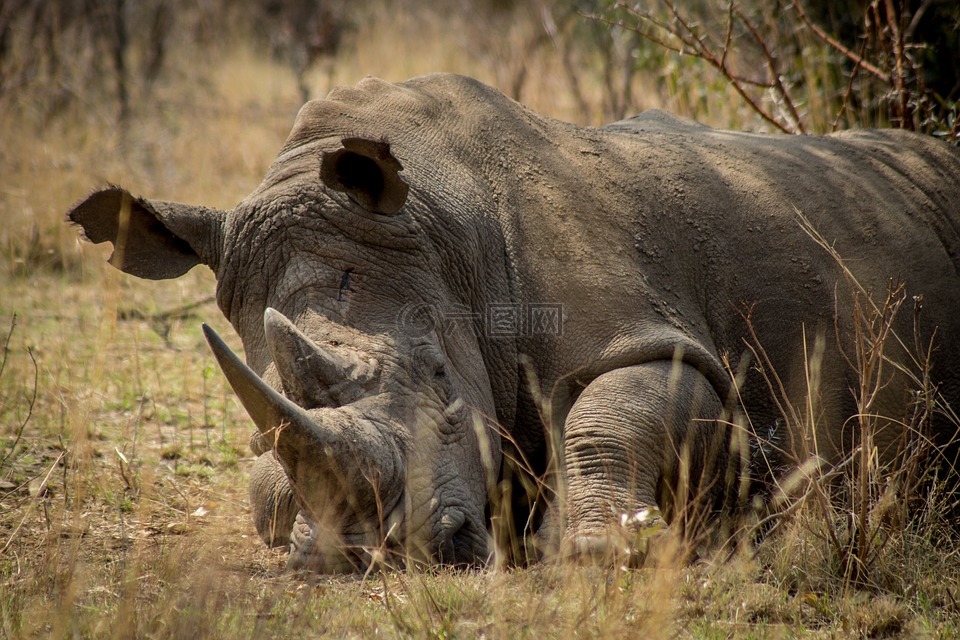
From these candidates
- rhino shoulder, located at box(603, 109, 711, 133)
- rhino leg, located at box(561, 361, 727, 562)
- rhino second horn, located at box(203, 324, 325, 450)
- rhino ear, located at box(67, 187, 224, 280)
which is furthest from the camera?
rhino shoulder, located at box(603, 109, 711, 133)

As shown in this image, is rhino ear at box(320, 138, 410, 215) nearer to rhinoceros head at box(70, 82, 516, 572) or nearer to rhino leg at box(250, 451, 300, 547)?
rhinoceros head at box(70, 82, 516, 572)

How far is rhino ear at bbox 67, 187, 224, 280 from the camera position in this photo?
158 inches

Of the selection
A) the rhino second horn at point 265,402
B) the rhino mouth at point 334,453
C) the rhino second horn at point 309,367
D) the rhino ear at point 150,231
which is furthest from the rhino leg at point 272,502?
the rhino ear at point 150,231

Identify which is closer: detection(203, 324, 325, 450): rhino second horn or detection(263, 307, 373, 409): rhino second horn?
detection(203, 324, 325, 450): rhino second horn

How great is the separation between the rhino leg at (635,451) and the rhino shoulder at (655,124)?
1397 millimetres

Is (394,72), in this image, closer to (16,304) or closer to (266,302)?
(16,304)

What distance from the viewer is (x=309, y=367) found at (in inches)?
131

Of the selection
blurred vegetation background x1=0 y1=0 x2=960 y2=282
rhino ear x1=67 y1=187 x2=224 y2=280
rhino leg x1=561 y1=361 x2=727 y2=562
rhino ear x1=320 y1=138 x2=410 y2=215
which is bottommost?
rhino leg x1=561 y1=361 x2=727 y2=562

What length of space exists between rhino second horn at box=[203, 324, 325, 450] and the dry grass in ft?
1.42

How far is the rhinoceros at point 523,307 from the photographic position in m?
3.39

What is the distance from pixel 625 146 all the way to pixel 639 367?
1147mm

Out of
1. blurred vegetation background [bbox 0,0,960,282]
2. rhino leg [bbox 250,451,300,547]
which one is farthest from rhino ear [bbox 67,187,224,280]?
blurred vegetation background [bbox 0,0,960,282]

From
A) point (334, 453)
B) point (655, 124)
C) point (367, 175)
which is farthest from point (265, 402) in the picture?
point (655, 124)

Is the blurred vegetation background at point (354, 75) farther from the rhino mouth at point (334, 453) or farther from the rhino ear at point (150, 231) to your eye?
the rhino mouth at point (334, 453)
